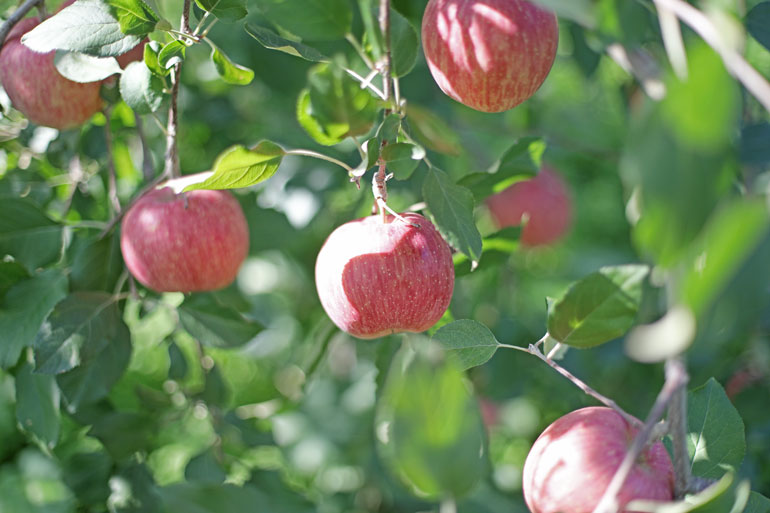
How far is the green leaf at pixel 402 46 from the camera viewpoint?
57cm

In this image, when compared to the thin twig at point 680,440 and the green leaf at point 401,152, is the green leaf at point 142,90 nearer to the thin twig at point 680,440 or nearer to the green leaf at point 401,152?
the green leaf at point 401,152

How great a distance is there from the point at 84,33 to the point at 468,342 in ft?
1.23

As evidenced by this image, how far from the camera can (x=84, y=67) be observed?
0.61 meters

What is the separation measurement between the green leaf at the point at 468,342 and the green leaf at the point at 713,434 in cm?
16

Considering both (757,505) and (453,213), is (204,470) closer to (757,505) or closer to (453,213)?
(453,213)

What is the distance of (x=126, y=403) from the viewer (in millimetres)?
1018

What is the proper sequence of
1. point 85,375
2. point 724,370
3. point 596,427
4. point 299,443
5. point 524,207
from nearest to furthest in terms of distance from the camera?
point 596,427, point 85,375, point 724,370, point 524,207, point 299,443

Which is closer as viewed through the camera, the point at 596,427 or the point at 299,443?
the point at 596,427

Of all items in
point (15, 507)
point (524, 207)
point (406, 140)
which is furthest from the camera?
point (524, 207)

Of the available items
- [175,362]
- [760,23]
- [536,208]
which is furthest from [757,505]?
[536,208]

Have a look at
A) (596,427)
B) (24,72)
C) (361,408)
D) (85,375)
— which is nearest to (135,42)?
(24,72)

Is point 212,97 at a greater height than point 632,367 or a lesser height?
greater

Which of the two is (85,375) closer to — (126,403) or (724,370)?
(126,403)

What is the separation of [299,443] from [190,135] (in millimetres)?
654
